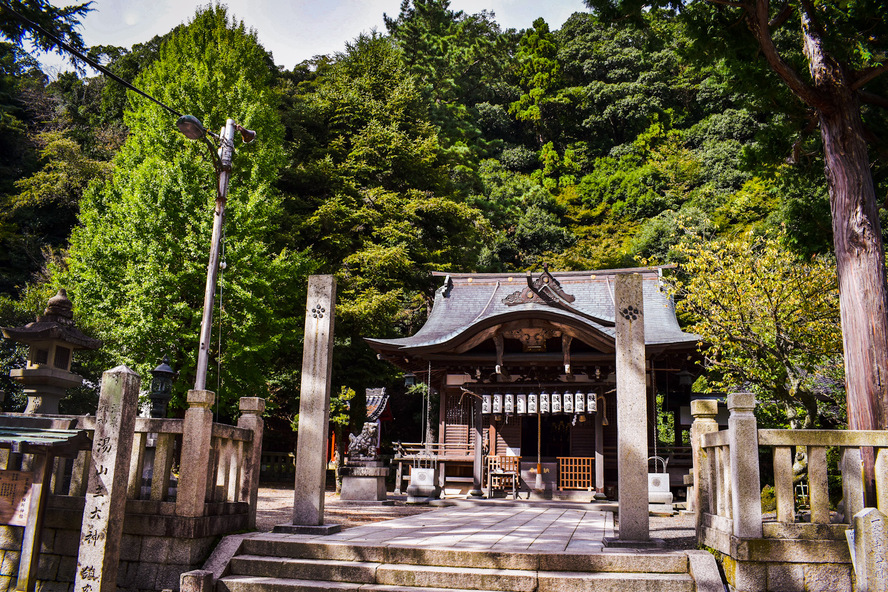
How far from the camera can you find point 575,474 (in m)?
15.1

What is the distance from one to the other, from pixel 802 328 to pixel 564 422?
25.1ft

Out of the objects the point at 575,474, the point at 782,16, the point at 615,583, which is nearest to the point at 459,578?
the point at 615,583

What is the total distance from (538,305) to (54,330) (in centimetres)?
934

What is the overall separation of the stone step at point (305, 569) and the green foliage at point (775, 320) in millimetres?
8564

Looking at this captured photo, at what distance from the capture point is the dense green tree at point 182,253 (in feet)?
50.3

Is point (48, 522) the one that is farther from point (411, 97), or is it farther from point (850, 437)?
point (411, 97)

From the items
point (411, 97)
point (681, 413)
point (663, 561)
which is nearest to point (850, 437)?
point (663, 561)

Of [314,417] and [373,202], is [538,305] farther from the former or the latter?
[373,202]

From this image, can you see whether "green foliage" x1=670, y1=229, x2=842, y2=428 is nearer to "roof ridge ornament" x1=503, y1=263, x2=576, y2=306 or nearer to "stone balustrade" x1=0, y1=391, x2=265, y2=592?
"roof ridge ornament" x1=503, y1=263, x2=576, y2=306

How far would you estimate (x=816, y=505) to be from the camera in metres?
5.07

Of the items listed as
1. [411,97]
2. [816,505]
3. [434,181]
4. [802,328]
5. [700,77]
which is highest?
[700,77]

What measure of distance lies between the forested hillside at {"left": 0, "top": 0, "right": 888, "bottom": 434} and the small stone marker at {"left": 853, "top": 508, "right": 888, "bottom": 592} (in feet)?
25.1

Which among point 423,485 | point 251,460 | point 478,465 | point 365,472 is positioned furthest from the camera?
point 478,465

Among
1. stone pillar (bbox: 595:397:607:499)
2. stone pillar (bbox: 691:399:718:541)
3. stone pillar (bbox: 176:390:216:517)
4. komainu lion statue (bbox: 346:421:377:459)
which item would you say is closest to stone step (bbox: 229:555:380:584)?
stone pillar (bbox: 176:390:216:517)
